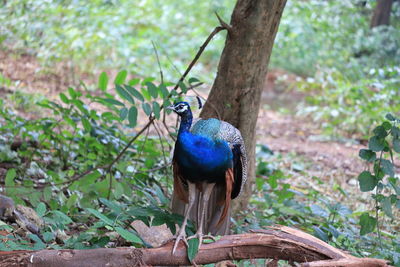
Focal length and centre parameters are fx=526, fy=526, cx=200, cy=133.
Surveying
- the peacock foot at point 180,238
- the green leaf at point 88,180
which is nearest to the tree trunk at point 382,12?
the green leaf at point 88,180

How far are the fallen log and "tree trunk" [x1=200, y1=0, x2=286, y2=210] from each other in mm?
1417

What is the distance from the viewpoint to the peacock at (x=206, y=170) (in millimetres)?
2951

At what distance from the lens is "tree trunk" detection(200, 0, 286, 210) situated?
396cm

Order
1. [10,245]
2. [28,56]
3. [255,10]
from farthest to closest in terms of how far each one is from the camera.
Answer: [28,56], [255,10], [10,245]

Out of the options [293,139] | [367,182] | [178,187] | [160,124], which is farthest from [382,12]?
[178,187]

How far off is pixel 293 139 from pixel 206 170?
199 inches

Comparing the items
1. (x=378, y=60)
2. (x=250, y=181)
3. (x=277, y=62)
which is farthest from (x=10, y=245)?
(x=277, y=62)

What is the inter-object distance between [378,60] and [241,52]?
6.30 meters

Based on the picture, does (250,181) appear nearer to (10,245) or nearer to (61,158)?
(61,158)

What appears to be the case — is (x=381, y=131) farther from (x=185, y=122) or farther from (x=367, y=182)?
(x=185, y=122)

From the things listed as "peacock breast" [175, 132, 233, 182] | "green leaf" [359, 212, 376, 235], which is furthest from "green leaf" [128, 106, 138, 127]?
"green leaf" [359, 212, 376, 235]

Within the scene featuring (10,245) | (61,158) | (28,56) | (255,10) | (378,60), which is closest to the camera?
(10,245)

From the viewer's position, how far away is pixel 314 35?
11133mm

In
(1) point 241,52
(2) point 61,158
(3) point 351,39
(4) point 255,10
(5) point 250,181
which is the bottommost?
(2) point 61,158
